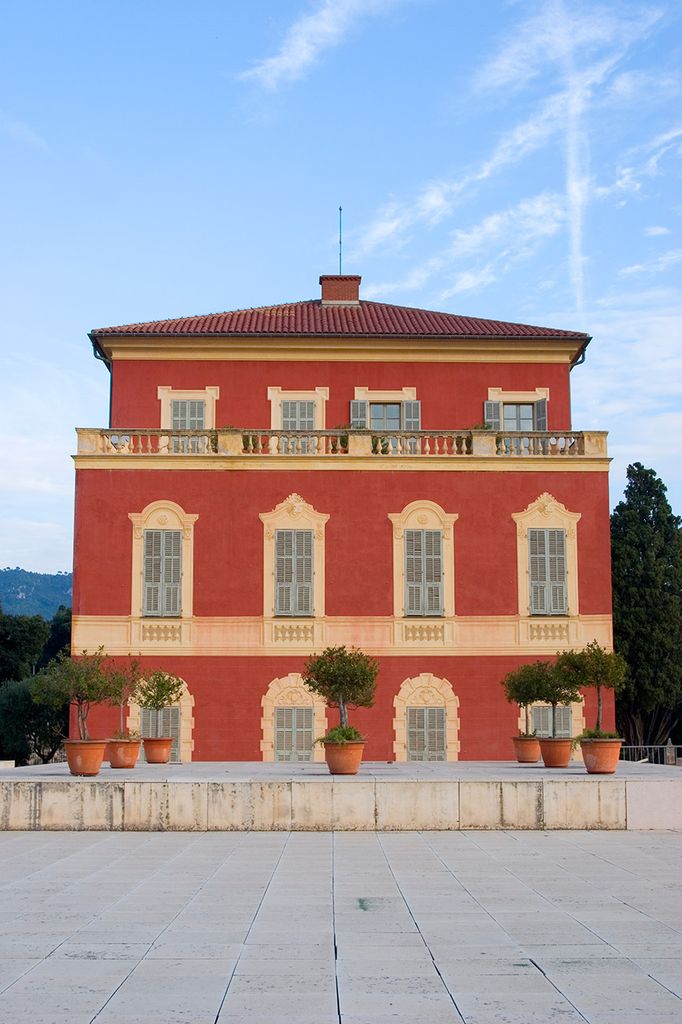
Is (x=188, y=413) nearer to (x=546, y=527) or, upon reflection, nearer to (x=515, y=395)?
(x=515, y=395)

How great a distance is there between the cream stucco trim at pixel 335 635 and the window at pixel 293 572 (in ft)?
1.02

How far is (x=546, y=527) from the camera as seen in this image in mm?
27453

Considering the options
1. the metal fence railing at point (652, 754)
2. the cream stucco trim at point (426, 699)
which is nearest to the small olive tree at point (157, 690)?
the cream stucco trim at point (426, 699)

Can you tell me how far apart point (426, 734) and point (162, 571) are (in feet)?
22.1

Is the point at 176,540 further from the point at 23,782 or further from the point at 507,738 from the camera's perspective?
the point at 23,782

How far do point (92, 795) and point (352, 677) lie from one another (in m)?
5.40

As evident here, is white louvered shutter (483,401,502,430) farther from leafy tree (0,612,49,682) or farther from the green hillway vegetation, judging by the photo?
leafy tree (0,612,49,682)

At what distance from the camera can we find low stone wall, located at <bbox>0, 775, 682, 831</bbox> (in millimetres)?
15602

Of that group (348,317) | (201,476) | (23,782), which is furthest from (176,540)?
(23,782)

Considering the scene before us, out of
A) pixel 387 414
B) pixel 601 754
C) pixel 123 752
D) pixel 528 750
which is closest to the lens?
pixel 601 754

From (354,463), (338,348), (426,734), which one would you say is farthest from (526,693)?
(338,348)

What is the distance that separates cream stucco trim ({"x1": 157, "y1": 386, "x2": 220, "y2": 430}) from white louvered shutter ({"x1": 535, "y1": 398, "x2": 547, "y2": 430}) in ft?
25.1

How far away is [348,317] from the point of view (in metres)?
31.5
